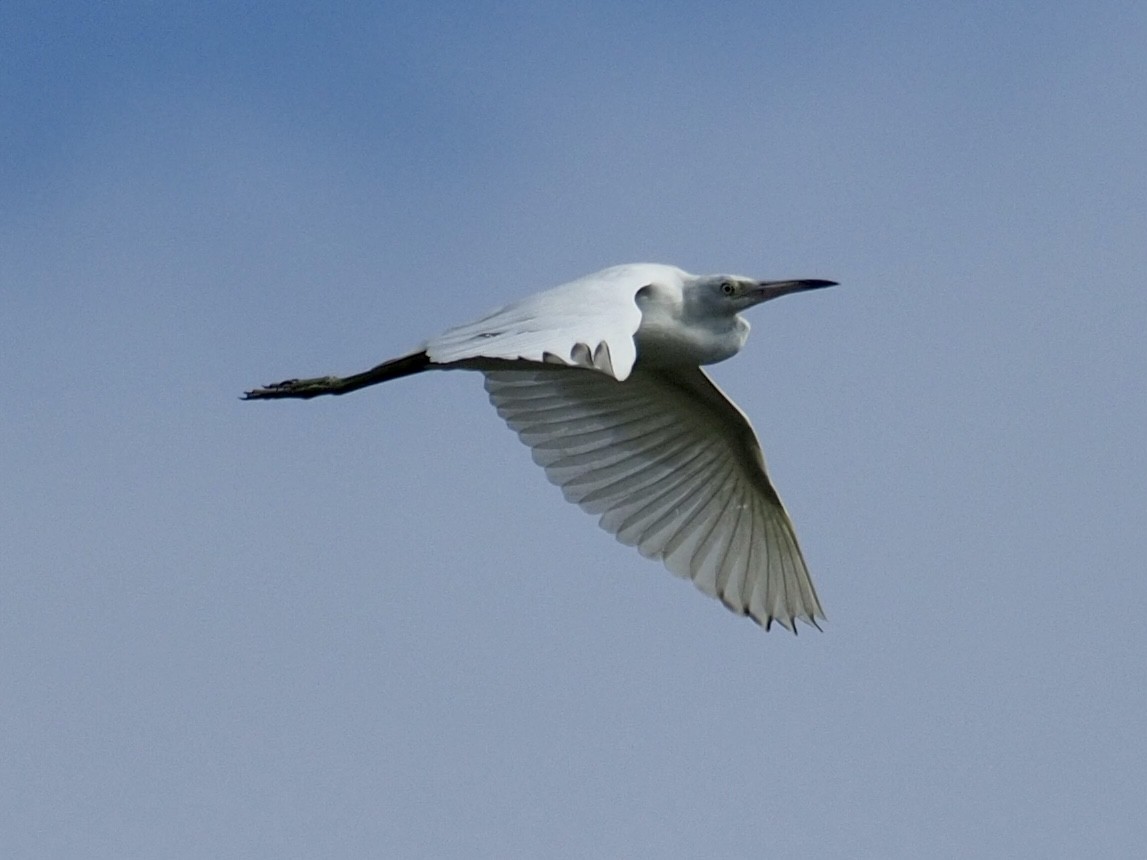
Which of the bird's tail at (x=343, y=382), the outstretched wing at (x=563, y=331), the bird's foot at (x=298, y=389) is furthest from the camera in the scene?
the bird's foot at (x=298, y=389)

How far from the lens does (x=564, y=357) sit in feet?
32.9

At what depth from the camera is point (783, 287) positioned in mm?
14094

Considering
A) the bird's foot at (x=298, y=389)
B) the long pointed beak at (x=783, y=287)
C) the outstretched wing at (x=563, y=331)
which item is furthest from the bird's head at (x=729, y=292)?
the bird's foot at (x=298, y=389)

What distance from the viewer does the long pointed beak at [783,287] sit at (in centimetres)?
1398

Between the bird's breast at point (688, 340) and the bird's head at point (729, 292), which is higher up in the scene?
the bird's head at point (729, 292)

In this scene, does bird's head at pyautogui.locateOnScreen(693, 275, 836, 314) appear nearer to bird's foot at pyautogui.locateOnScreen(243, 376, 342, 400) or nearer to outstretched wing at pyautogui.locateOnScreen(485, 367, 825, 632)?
outstretched wing at pyautogui.locateOnScreen(485, 367, 825, 632)

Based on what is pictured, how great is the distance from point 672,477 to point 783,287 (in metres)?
1.76

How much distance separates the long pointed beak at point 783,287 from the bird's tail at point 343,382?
220cm

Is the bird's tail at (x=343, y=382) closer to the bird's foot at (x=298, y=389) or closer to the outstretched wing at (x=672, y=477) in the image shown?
the bird's foot at (x=298, y=389)

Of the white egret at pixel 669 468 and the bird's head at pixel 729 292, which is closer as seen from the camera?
the bird's head at pixel 729 292

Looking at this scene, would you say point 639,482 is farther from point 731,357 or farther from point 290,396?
point 290,396

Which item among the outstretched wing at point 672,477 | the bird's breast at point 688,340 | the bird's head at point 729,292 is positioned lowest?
the outstretched wing at point 672,477

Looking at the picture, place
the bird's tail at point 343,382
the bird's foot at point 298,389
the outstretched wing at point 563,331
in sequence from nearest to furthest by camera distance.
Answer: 1. the outstretched wing at point 563,331
2. the bird's tail at point 343,382
3. the bird's foot at point 298,389

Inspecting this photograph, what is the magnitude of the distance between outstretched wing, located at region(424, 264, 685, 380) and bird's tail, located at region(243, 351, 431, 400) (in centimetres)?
98
